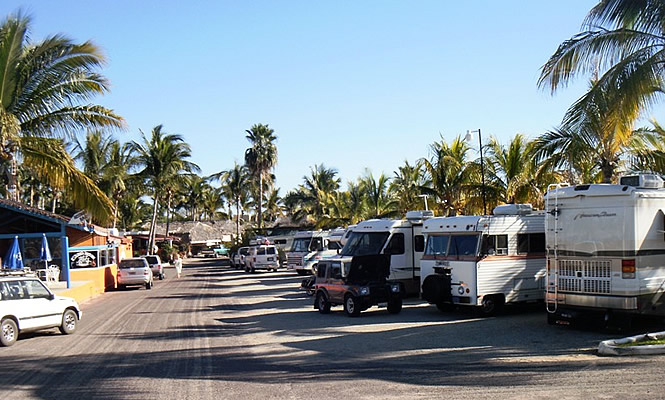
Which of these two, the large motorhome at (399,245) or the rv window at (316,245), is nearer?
the large motorhome at (399,245)

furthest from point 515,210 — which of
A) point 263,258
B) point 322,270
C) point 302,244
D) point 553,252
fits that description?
point 263,258

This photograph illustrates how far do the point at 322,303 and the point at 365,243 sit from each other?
3571 mm

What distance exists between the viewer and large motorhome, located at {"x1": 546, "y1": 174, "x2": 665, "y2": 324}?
12.2 meters

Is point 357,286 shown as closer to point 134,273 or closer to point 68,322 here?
point 68,322

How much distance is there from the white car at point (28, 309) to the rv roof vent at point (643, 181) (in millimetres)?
13037

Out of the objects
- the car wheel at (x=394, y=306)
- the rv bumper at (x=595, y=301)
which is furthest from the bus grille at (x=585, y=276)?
the car wheel at (x=394, y=306)

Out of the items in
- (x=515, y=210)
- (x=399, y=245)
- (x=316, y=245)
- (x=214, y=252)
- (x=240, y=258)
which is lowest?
(x=214, y=252)

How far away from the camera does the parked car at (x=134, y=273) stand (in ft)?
107

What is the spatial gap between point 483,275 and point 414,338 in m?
3.78

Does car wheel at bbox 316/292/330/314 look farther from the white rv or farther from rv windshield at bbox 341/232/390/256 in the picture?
the white rv

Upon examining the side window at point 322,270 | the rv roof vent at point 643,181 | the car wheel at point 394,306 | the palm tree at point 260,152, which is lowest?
the car wheel at point 394,306

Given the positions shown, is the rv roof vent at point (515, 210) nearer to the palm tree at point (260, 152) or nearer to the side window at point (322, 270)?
the side window at point (322, 270)

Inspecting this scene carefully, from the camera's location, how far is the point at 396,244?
2161 centimetres

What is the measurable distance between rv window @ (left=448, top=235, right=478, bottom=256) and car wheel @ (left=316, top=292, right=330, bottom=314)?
13.4 ft
